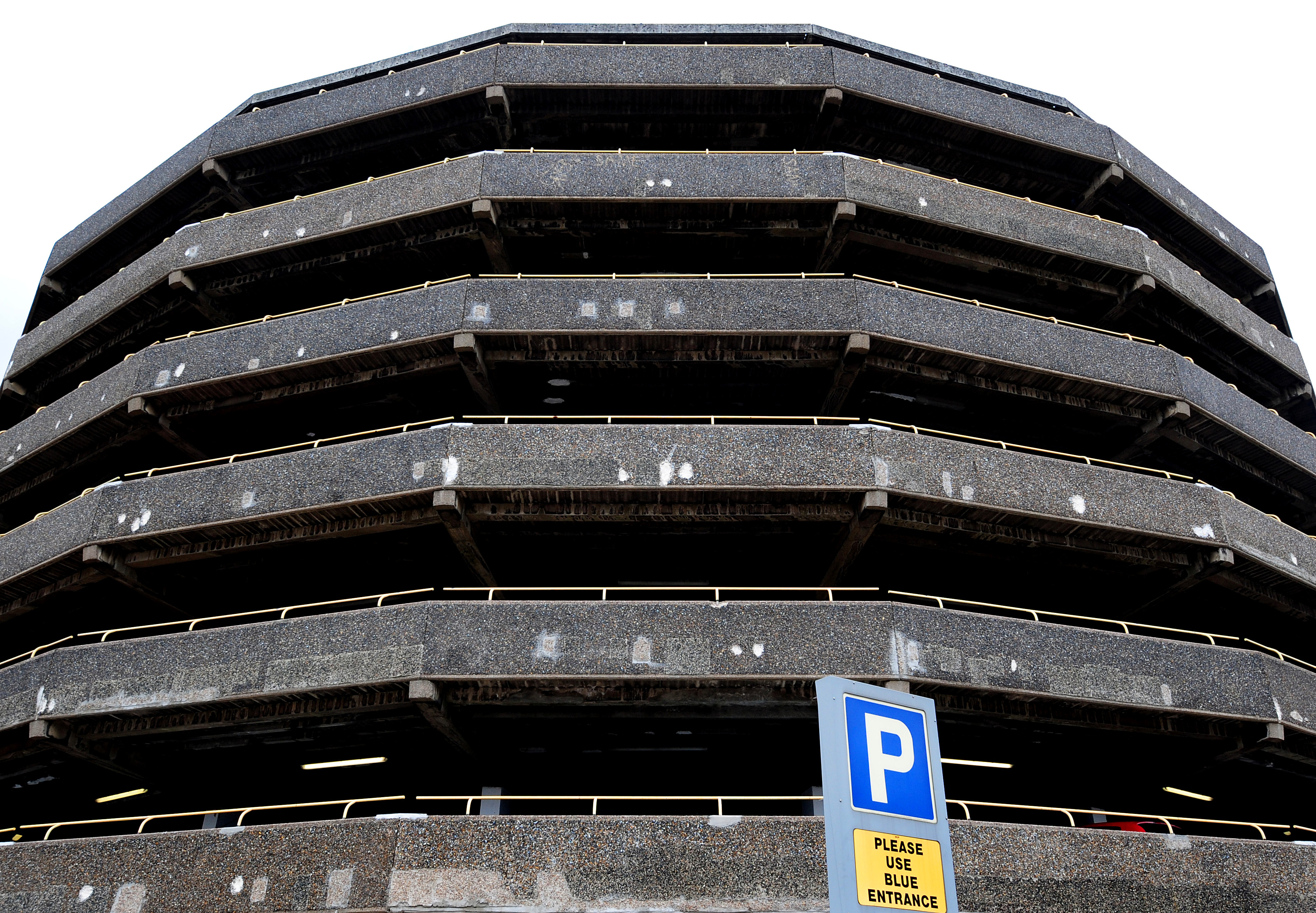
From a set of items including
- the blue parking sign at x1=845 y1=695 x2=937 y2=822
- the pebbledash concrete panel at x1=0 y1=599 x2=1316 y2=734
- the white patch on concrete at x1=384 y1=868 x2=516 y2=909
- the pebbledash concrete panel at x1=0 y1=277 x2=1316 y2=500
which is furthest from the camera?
the pebbledash concrete panel at x1=0 y1=277 x2=1316 y2=500

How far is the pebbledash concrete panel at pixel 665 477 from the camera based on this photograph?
56.3 ft

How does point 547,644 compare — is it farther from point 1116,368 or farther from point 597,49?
point 597,49

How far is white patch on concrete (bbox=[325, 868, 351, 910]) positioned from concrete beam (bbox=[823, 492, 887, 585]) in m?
10.1

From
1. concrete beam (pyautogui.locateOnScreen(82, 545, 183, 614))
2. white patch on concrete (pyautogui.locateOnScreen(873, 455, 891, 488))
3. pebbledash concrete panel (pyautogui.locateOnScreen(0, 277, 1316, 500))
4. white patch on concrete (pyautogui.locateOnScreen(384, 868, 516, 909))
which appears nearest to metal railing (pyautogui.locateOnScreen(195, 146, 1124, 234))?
pebbledash concrete panel (pyautogui.locateOnScreen(0, 277, 1316, 500))

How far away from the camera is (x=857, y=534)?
17672mm

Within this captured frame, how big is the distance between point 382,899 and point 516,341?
10825mm

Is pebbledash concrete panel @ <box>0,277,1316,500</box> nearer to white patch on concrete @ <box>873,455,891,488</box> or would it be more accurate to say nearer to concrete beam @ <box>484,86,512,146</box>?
white patch on concrete @ <box>873,455,891,488</box>

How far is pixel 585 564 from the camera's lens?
19.6 m

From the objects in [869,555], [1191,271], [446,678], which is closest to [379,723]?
[446,678]

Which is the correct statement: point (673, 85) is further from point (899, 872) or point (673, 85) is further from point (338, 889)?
point (899, 872)

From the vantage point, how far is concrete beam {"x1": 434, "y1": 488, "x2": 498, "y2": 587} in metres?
17.0

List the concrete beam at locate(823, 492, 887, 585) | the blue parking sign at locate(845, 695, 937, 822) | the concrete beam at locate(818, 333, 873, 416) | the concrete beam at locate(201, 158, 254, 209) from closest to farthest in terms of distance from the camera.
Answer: the blue parking sign at locate(845, 695, 937, 822) < the concrete beam at locate(823, 492, 887, 585) < the concrete beam at locate(818, 333, 873, 416) < the concrete beam at locate(201, 158, 254, 209)

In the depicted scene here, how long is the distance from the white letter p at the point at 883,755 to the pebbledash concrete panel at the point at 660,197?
17.7 m

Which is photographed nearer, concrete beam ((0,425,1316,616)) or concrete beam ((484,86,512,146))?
concrete beam ((0,425,1316,616))
